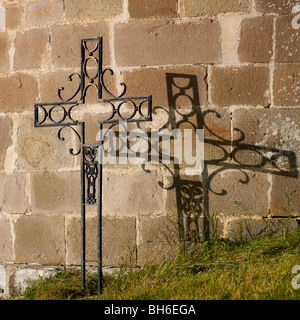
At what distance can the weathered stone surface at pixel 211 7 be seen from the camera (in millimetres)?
3625

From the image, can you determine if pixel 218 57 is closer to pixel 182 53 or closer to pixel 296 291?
pixel 182 53

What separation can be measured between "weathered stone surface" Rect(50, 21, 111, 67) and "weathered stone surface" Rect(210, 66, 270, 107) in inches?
36.0

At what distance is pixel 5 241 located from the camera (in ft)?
13.2

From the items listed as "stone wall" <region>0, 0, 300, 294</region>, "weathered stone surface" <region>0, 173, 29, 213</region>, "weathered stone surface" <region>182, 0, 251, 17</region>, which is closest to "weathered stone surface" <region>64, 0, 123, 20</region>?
"stone wall" <region>0, 0, 300, 294</region>

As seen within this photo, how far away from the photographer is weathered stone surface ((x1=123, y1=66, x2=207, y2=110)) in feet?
12.0

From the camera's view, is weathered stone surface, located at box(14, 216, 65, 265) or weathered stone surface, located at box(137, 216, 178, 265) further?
weathered stone surface, located at box(14, 216, 65, 265)

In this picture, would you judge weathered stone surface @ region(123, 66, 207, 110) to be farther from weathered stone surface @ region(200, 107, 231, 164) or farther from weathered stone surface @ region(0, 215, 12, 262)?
weathered stone surface @ region(0, 215, 12, 262)

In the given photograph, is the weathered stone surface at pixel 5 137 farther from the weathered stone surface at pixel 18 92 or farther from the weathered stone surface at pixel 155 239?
the weathered stone surface at pixel 155 239

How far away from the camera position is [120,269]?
3.50 metres

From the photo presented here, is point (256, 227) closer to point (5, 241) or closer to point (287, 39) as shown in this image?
point (287, 39)

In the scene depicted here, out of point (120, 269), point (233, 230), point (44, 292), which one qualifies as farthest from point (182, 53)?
point (44, 292)

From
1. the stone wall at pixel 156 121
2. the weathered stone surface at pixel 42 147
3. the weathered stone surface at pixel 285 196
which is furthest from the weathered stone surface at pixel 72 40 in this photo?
the weathered stone surface at pixel 285 196

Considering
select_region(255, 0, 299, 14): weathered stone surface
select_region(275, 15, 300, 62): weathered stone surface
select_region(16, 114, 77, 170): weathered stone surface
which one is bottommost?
select_region(16, 114, 77, 170): weathered stone surface

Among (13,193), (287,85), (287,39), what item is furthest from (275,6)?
(13,193)
